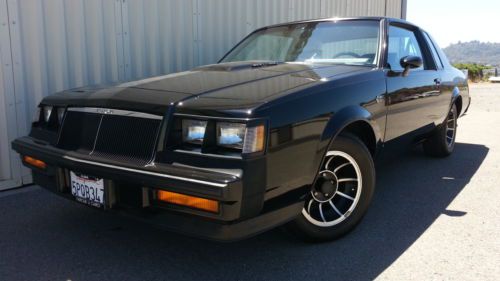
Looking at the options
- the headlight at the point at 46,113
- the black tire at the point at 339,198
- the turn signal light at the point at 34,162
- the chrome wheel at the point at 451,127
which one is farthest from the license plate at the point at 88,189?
the chrome wheel at the point at 451,127

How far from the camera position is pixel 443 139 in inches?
204

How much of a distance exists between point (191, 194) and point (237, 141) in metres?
0.34

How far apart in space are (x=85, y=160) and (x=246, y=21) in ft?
14.0

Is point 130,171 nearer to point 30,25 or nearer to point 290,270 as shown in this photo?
point 290,270

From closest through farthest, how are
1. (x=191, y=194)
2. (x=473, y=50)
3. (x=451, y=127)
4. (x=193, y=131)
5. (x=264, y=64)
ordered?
(x=191, y=194), (x=193, y=131), (x=264, y=64), (x=451, y=127), (x=473, y=50)

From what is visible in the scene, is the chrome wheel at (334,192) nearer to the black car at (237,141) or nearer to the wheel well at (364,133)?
the black car at (237,141)

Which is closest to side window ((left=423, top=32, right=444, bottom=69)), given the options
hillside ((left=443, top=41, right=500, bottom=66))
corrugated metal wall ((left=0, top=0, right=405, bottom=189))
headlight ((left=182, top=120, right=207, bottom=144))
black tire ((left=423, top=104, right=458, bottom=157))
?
black tire ((left=423, top=104, right=458, bottom=157))

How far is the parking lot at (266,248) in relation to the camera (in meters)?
Answer: 2.59

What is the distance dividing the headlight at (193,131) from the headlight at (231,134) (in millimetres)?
86

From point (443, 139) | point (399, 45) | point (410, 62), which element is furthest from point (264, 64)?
point (443, 139)

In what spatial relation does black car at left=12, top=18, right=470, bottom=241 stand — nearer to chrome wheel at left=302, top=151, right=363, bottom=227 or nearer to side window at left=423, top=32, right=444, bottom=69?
chrome wheel at left=302, top=151, right=363, bottom=227

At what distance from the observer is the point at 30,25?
4.21m

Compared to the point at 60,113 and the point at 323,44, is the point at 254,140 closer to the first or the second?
the point at 60,113

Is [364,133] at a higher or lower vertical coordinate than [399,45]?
lower
